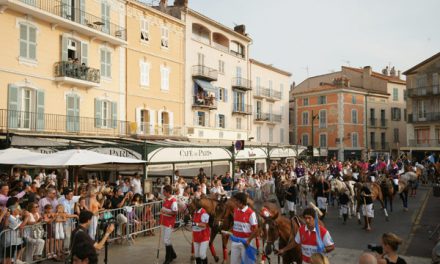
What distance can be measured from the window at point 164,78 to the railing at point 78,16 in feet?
14.8

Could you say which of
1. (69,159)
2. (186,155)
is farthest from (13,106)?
(69,159)

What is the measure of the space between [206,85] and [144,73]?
715cm

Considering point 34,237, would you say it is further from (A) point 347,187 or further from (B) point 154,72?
(B) point 154,72

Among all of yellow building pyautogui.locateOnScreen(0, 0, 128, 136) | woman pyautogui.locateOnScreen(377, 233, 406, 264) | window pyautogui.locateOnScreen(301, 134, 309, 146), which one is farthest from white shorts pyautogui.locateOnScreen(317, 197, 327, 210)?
window pyautogui.locateOnScreen(301, 134, 309, 146)

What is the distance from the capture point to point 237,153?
71.8ft

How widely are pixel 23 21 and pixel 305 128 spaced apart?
4041 cm

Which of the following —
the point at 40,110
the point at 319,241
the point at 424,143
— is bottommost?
the point at 319,241

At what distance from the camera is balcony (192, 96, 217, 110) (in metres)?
34.7

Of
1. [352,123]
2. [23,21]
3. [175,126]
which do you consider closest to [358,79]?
[352,123]

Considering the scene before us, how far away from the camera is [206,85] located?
3550cm

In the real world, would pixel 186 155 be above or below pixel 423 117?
below

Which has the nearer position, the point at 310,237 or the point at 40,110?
the point at 310,237

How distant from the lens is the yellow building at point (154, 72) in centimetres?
2872

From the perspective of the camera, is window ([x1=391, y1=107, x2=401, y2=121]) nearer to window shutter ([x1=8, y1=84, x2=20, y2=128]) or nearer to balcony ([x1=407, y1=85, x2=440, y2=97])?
balcony ([x1=407, y1=85, x2=440, y2=97])
